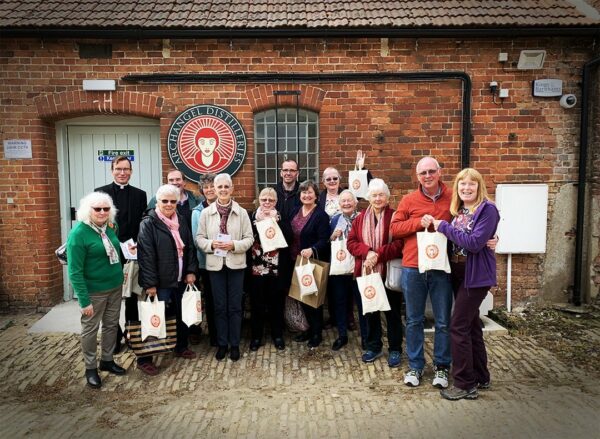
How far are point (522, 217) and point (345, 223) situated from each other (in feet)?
9.50

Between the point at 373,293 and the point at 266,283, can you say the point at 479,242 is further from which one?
the point at 266,283

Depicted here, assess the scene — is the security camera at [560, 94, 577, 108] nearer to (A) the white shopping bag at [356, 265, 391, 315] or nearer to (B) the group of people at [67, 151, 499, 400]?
(B) the group of people at [67, 151, 499, 400]

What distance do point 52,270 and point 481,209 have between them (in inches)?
225

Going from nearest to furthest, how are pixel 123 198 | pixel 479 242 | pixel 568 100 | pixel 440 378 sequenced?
1. pixel 479 242
2. pixel 440 378
3. pixel 123 198
4. pixel 568 100

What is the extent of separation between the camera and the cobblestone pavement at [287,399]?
3531 millimetres

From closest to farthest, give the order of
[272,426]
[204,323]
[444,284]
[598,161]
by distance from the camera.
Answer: [272,426]
[444,284]
[204,323]
[598,161]

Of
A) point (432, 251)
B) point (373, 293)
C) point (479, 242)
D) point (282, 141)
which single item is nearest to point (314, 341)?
point (373, 293)

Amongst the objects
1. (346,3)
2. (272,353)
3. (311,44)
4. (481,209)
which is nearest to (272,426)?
(272,353)

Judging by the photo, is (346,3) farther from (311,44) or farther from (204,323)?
(204,323)

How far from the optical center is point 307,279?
4820mm

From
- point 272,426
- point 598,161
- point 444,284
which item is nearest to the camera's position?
point 272,426

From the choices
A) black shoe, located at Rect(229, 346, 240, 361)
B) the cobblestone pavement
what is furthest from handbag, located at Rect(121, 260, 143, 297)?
black shoe, located at Rect(229, 346, 240, 361)

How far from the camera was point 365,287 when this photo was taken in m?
4.40

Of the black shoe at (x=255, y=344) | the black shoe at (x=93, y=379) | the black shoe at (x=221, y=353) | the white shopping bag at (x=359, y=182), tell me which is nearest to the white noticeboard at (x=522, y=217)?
the white shopping bag at (x=359, y=182)
